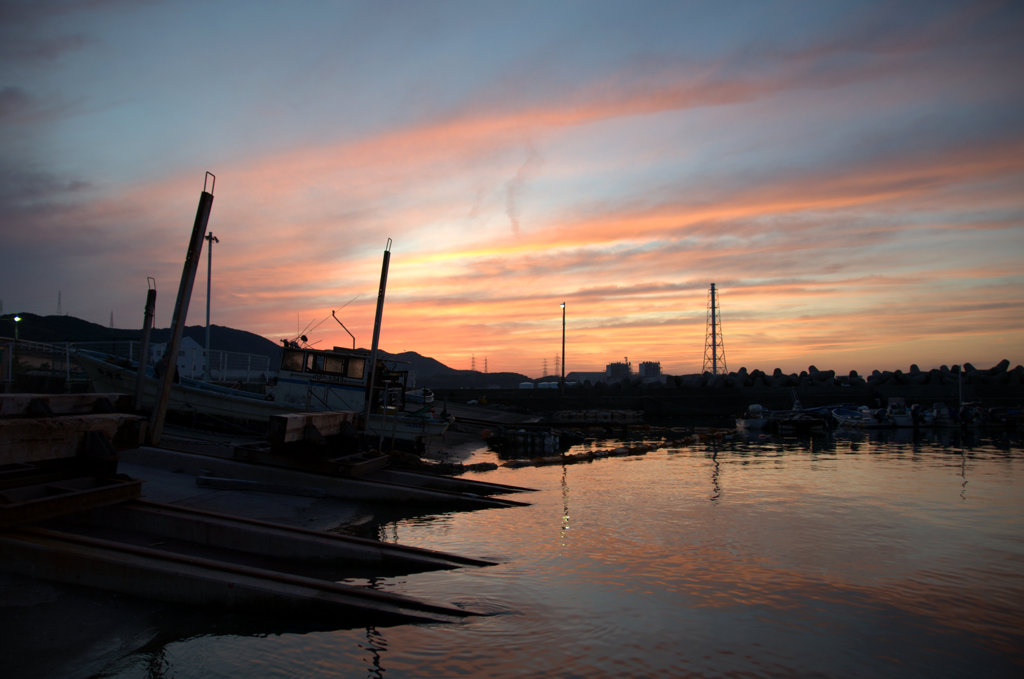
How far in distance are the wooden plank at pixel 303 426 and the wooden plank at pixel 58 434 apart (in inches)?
129

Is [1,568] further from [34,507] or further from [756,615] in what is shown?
[756,615]

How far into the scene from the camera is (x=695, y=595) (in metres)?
9.75

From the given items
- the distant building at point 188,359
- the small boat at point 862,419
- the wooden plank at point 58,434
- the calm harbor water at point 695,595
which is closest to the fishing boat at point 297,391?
the calm harbor water at point 695,595

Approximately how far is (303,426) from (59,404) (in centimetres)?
483

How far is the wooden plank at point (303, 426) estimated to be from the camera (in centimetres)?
1298

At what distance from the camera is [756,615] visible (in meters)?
8.97

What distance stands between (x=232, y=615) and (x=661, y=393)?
248ft

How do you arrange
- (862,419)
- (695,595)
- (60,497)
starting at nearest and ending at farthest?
(60,497), (695,595), (862,419)

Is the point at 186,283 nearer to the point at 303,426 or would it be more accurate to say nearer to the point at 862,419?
the point at 303,426

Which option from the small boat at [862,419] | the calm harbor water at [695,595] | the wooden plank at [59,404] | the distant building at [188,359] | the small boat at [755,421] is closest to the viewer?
the calm harbor water at [695,595]

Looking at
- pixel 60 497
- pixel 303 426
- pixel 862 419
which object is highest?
pixel 303 426

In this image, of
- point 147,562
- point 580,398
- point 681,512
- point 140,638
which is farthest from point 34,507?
point 580,398

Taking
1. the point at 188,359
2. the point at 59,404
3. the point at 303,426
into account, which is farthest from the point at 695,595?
the point at 188,359

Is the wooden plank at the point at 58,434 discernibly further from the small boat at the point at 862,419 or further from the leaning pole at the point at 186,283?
the small boat at the point at 862,419
